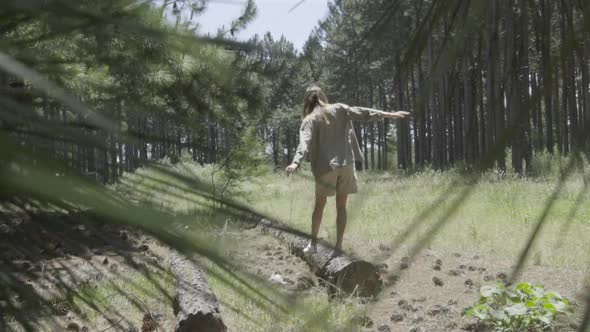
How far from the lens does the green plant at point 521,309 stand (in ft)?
10.3

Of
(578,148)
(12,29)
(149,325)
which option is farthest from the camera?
(149,325)

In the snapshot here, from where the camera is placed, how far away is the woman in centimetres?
154

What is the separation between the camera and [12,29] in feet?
1.69

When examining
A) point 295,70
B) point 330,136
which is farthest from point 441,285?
point 295,70

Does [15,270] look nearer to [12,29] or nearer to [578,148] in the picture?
[12,29]

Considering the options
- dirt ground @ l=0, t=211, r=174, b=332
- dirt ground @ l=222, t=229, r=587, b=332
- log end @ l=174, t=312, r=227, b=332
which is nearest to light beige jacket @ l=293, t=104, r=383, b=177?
dirt ground @ l=222, t=229, r=587, b=332

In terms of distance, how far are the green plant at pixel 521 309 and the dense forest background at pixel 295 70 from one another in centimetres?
272

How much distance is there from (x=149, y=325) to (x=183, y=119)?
8.86 feet

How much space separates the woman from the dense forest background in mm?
562

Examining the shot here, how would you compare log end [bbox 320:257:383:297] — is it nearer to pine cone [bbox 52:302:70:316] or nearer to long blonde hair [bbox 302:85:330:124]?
long blonde hair [bbox 302:85:330:124]

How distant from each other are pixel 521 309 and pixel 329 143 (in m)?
1.50

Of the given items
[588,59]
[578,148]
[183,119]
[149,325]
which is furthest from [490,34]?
[149,325]

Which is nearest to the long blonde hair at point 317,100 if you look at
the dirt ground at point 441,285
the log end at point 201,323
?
the dirt ground at point 441,285

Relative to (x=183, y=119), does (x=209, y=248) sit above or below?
below
